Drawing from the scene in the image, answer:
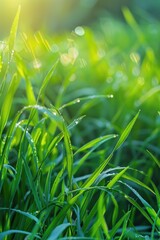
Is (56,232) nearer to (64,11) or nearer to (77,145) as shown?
(77,145)

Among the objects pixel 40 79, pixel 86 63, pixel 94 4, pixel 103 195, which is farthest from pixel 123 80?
pixel 94 4

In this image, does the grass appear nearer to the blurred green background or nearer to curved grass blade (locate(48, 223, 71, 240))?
curved grass blade (locate(48, 223, 71, 240))

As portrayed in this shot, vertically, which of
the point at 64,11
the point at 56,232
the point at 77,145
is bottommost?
the point at 64,11

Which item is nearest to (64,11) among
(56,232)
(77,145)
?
(77,145)

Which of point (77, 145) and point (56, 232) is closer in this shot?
point (56, 232)

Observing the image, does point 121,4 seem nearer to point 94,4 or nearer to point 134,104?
point 94,4

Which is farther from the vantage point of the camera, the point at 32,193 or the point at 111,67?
the point at 111,67

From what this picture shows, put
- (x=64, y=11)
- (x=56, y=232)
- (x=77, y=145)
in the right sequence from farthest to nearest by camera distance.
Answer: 1. (x=64, y=11)
2. (x=77, y=145)
3. (x=56, y=232)

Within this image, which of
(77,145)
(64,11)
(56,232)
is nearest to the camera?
(56,232)
